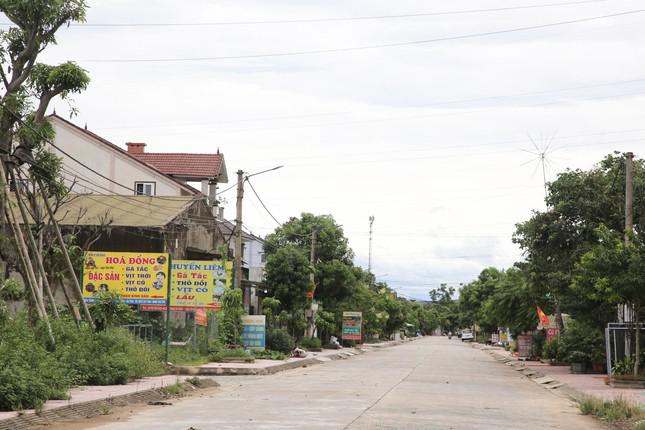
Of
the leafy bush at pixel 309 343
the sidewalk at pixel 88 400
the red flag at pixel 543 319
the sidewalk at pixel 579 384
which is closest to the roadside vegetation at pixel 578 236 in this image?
the sidewalk at pixel 579 384

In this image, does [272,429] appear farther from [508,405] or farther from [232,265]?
[232,265]

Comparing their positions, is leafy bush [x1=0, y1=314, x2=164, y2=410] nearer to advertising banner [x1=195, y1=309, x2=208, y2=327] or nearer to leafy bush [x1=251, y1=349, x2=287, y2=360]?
advertising banner [x1=195, y1=309, x2=208, y2=327]

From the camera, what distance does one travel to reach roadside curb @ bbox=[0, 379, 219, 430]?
13.0 metres

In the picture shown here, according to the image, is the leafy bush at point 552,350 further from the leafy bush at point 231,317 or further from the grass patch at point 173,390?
the grass patch at point 173,390

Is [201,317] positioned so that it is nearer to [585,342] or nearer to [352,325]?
[585,342]

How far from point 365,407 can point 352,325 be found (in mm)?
46095

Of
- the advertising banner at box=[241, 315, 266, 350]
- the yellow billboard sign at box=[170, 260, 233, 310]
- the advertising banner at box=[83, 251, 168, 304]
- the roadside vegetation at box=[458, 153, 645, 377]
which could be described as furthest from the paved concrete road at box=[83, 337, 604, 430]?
the advertising banner at box=[241, 315, 266, 350]

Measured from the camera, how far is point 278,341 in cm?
4325

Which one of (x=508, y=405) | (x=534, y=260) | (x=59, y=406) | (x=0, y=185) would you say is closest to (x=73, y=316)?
(x=0, y=185)

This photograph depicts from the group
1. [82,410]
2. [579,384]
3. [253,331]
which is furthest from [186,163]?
[82,410]

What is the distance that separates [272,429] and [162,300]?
16.4 meters

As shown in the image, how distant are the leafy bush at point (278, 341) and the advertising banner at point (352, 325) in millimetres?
18977

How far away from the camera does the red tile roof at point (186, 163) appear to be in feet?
169

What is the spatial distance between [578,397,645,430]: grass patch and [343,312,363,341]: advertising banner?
43.9 metres
